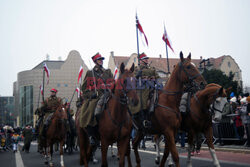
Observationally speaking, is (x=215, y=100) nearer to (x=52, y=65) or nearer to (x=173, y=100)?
(x=173, y=100)

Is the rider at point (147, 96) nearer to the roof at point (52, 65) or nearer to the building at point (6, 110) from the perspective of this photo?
the roof at point (52, 65)

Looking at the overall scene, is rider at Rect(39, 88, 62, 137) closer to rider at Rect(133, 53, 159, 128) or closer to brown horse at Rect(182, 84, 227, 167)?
rider at Rect(133, 53, 159, 128)

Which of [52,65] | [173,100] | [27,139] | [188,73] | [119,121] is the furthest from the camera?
[52,65]

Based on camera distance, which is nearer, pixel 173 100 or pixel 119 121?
pixel 119 121

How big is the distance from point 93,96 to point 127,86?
61.9 inches

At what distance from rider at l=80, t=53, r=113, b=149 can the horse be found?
1.65 metres

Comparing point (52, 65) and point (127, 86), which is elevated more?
point (52, 65)

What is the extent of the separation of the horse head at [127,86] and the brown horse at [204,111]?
3.01 metres

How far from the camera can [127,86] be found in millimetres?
6117

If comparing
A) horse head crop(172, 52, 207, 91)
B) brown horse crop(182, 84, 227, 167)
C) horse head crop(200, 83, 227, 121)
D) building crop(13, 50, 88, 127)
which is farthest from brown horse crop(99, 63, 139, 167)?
building crop(13, 50, 88, 127)

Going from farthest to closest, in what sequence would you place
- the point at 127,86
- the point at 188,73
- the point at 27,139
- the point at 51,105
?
the point at 27,139, the point at 51,105, the point at 188,73, the point at 127,86

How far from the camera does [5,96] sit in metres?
170

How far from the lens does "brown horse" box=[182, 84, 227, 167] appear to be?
8.00 m

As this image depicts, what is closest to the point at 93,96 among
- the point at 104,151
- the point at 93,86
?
the point at 93,86
